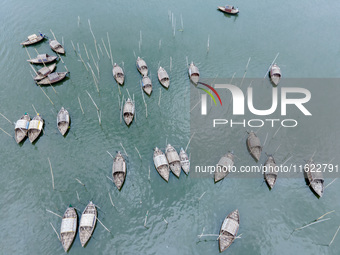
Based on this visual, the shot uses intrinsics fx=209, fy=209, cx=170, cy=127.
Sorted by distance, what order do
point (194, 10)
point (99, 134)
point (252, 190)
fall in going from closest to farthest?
point (252, 190)
point (99, 134)
point (194, 10)

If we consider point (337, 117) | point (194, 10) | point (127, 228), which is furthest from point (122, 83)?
point (337, 117)

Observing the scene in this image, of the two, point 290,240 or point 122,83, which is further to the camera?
point 122,83

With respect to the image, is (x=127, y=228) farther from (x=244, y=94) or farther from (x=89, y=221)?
(x=244, y=94)

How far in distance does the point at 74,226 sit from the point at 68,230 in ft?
2.60

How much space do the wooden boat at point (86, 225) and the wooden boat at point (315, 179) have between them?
31.9m

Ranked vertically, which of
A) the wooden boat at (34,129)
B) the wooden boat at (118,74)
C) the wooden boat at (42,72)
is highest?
the wooden boat at (42,72)

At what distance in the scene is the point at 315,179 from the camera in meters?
31.3

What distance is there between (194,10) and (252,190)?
5374 cm

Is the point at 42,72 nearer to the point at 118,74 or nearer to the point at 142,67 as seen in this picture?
the point at 118,74

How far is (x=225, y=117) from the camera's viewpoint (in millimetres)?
39719

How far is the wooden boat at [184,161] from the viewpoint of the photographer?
1310 inches

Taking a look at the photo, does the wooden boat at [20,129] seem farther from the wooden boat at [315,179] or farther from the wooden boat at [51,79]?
the wooden boat at [315,179]

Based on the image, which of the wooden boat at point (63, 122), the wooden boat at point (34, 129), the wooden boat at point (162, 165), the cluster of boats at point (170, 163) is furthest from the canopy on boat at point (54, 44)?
the wooden boat at point (162, 165)

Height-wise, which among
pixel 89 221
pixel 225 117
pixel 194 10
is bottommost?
pixel 89 221
